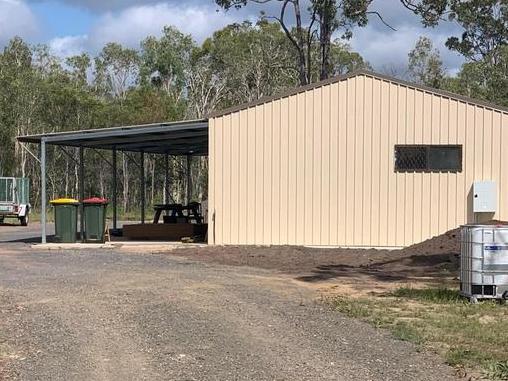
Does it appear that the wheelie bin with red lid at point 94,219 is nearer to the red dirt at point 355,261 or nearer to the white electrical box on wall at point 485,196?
the red dirt at point 355,261

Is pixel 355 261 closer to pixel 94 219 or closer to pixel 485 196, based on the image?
pixel 485 196

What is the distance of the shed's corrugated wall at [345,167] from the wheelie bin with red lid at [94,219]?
10.0 feet

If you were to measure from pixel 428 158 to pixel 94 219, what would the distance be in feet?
28.9

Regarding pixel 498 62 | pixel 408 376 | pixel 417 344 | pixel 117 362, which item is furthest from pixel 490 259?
pixel 498 62

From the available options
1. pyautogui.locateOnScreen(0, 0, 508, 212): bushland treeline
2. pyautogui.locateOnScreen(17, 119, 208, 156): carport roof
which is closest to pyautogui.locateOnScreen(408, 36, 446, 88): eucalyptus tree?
pyautogui.locateOnScreen(0, 0, 508, 212): bushland treeline

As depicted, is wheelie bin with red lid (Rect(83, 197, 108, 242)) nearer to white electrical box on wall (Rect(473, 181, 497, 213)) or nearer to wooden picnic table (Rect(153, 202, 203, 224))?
wooden picnic table (Rect(153, 202, 203, 224))

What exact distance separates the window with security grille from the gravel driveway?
616 centimetres

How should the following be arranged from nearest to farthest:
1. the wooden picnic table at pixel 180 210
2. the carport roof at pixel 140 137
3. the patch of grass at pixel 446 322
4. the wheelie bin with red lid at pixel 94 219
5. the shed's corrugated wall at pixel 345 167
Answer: the patch of grass at pixel 446 322 → the shed's corrugated wall at pixel 345 167 → the carport roof at pixel 140 137 → the wheelie bin with red lid at pixel 94 219 → the wooden picnic table at pixel 180 210

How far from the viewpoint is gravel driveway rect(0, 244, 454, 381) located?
5.90 meters

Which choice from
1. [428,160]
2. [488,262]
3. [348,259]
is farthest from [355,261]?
[488,262]

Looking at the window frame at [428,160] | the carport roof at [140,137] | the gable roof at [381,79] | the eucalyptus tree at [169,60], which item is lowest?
the window frame at [428,160]

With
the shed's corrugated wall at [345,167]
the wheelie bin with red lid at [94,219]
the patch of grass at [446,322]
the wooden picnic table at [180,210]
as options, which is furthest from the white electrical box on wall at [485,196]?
the wheelie bin with red lid at [94,219]

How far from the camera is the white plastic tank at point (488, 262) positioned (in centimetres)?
942

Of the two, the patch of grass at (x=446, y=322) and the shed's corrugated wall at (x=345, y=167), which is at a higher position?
the shed's corrugated wall at (x=345, y=167)
